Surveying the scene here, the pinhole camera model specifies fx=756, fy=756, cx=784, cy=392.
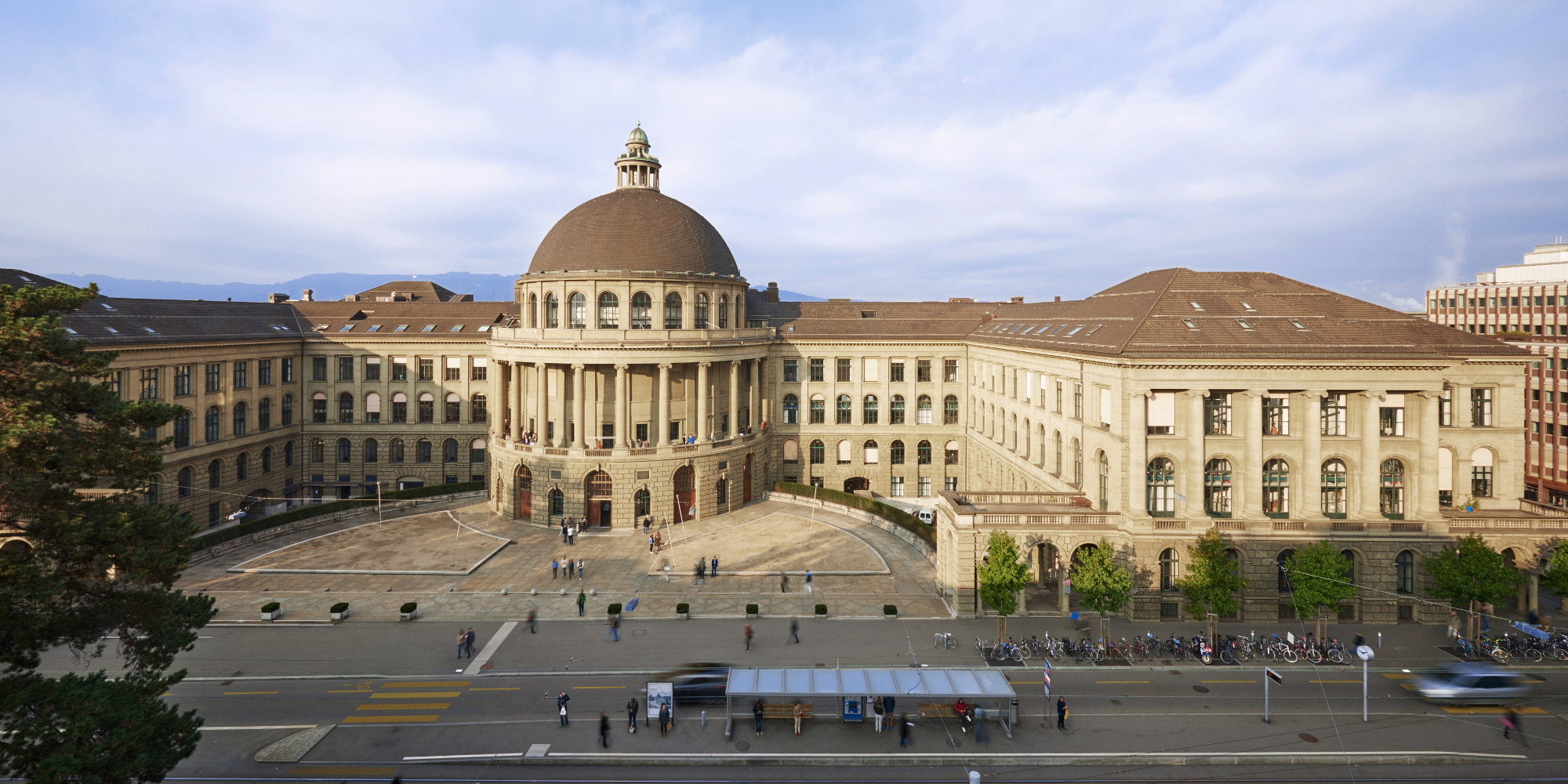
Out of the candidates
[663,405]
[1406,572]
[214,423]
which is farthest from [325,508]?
[1406,572]

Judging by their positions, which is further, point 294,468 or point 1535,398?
point 294,468

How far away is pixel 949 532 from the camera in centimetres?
4634

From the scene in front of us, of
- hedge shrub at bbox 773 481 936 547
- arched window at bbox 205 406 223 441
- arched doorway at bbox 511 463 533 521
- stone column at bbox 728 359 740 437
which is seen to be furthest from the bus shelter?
arched window at bbox 205 406 223 441

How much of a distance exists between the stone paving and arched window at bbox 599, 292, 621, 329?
1781 centimetres

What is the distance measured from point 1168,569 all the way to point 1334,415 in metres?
13.4

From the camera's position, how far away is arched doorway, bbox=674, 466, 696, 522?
66.3 meters

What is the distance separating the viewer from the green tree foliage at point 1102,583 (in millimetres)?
38656

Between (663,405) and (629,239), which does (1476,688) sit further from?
(629,239)

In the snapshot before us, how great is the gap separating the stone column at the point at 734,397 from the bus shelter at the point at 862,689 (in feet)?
129

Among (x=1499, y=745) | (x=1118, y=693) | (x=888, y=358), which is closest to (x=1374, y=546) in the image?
(x=1499, y=745)

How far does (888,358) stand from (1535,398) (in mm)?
60056

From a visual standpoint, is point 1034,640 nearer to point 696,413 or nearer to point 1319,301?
point 1319,301

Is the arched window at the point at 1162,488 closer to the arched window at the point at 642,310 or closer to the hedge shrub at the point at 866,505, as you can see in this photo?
the hedge shrub at the point at 866,505

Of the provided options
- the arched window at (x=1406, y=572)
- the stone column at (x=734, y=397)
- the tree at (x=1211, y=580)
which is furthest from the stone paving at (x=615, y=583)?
the arched window at (x=1406, y=572)
